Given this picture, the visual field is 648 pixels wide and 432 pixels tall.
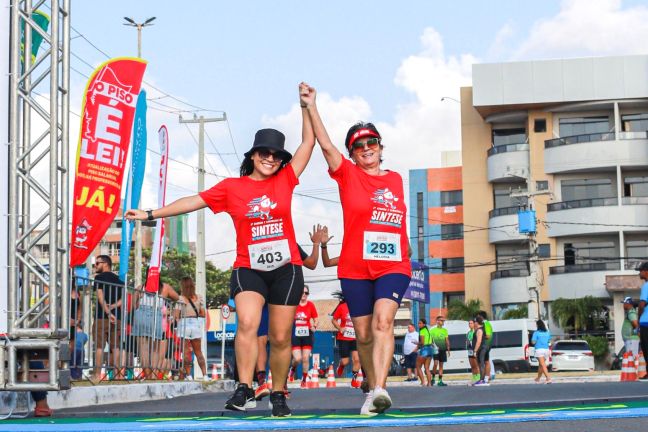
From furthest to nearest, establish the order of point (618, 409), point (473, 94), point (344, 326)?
1. point (473, 94)
2. point (344, 326)
3. point (618, 409)

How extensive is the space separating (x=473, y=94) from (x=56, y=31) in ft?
171

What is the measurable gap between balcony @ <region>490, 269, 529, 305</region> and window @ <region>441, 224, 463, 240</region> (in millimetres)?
7479

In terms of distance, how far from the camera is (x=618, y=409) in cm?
865

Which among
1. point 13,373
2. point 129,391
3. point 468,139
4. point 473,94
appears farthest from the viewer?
point 468,139

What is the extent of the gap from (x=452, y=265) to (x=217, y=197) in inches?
2461

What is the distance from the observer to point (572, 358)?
45.0 m

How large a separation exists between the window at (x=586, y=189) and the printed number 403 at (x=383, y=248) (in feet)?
177

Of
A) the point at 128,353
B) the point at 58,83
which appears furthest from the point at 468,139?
the point at 58,83

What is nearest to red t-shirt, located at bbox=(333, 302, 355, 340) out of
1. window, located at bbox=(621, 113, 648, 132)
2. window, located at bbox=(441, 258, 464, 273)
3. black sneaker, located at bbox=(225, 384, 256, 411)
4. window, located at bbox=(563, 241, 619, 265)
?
black sneaker, located at bbox=(225, 384, 256, 411)

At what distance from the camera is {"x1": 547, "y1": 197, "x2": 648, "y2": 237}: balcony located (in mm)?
60031

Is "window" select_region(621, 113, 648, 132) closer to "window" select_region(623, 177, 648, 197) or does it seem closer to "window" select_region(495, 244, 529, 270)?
"window" select_region(623, 177, 648, 197)

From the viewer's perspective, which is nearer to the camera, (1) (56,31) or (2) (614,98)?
(1) (56,31)

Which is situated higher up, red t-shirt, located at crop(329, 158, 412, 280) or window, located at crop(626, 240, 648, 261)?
window, located at crop(626, 240, 648, 261)

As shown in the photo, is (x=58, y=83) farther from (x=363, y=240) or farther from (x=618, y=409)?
(x=618, y=409)
